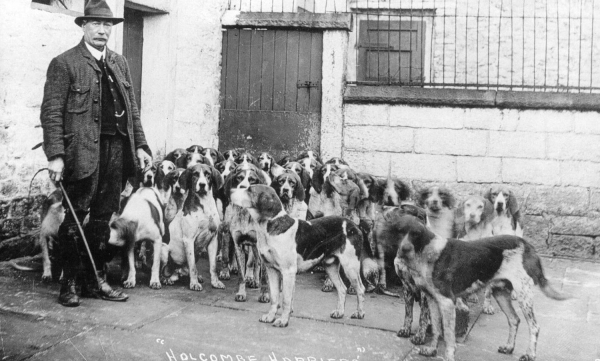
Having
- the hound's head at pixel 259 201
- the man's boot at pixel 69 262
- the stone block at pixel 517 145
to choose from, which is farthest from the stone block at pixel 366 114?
A: the man's boot at pixel 69 262

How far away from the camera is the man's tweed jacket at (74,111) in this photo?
16.8 feet

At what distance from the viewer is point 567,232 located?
8.61m

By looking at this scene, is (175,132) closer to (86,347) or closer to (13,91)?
(13,91)

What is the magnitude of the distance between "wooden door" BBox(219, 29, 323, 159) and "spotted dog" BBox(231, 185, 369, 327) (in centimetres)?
400

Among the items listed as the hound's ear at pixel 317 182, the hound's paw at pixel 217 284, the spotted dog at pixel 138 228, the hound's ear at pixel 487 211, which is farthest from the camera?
the hound's ear at pixel 317 182

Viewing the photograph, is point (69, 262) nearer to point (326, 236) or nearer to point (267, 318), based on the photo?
point (267, 318)

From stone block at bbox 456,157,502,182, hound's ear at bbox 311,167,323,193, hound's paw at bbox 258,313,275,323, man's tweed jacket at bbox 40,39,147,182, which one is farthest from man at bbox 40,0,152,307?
stone block at bbox 456,157,502,182

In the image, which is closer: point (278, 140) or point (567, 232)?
point (567, 232)

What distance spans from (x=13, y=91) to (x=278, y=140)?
370 cm

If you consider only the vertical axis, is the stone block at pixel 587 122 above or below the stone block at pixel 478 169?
above

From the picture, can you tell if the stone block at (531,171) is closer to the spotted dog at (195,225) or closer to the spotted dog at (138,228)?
the spotted dog at (195,225)

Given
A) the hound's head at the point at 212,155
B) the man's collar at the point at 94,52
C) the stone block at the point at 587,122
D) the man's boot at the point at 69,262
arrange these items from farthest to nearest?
the stone block at the point at 587,122 < the hound's head at the point at 212,155 < the man's collar at the point at 94,52 < the man's boot at the point at 69,262

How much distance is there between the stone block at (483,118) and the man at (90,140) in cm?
469

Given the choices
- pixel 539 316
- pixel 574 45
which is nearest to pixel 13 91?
pixel 539 316
